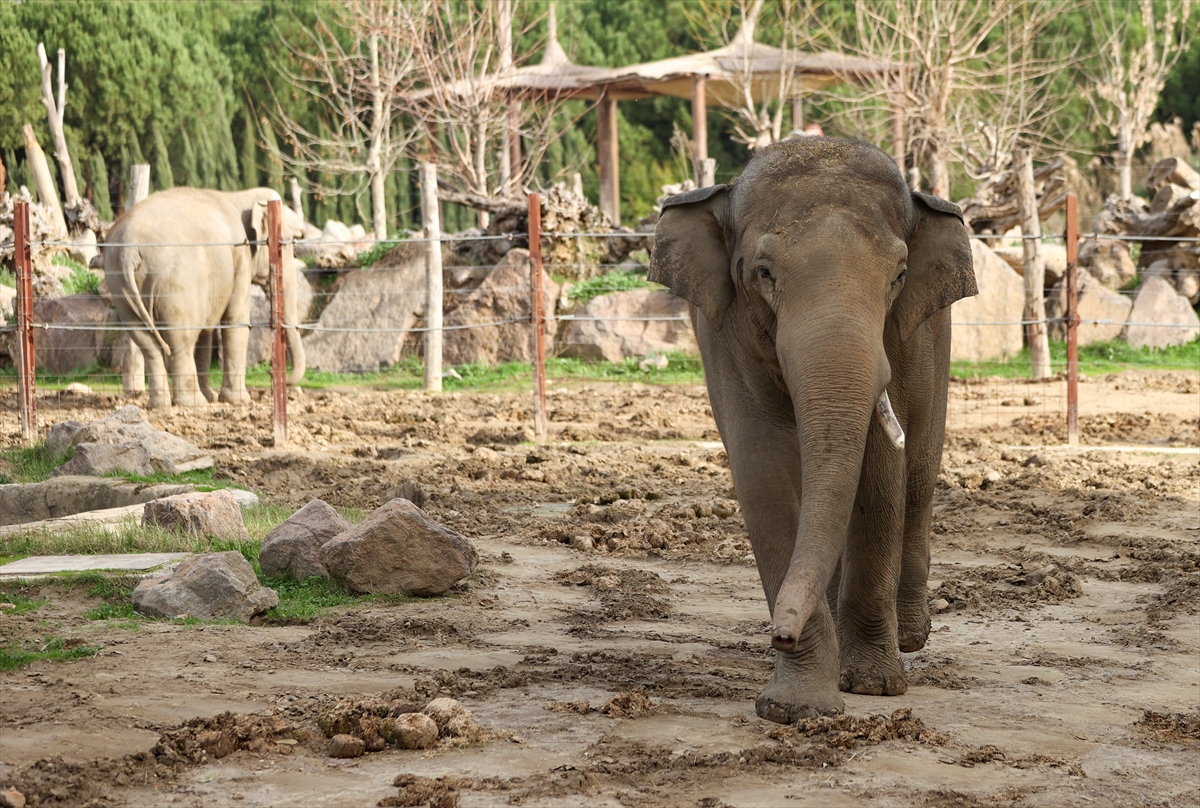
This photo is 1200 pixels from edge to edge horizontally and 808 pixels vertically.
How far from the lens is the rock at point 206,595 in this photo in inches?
235

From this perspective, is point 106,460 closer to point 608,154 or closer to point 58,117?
point 608,154

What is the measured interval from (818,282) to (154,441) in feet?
22.6

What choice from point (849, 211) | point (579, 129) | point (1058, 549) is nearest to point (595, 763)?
point (849, 211)

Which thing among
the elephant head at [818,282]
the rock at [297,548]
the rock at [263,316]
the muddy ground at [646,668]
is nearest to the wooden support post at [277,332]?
the muddy ground at [646,668]

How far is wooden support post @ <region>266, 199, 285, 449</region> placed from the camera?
12055 millimetres

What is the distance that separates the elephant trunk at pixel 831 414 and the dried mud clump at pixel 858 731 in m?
0.49

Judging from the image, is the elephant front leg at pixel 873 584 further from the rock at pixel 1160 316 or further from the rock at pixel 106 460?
the rock at pixel 1160 316

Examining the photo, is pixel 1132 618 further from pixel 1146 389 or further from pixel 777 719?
pixel 1146 389

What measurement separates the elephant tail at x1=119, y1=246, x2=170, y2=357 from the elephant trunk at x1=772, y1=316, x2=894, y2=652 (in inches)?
474

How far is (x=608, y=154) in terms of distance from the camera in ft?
83.4

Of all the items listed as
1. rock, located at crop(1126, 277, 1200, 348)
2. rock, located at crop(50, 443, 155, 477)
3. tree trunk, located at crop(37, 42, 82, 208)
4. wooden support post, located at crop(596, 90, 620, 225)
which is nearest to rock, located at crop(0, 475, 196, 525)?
rock, located at crop(50, 443, 155, 477)

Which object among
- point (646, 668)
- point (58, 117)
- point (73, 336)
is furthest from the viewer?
point (58, 117)

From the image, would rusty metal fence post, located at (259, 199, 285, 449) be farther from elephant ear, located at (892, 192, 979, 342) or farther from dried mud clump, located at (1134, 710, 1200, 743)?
dried mud clump, located at (1134, 710, 1200, 743)

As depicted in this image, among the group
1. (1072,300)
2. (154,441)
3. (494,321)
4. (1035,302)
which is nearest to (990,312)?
(1035,302)
